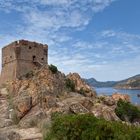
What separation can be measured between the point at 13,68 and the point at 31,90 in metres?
6.60

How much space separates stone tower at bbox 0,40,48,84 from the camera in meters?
56.5

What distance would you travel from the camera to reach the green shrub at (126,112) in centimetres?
5595

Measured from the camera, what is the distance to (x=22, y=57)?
186 ft

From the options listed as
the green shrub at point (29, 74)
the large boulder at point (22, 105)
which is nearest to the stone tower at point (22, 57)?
the green shrub at point (29, 74)

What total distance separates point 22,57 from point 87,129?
2747cm

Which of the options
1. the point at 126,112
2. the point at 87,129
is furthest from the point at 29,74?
the point at 87,129

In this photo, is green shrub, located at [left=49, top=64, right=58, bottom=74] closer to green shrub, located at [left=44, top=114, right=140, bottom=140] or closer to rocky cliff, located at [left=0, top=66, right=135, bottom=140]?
rocky cliff, located at [left=0, top=66, right=135, bottom=140]

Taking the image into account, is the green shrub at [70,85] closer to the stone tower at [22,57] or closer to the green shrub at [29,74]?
the stone tower at [22,57]

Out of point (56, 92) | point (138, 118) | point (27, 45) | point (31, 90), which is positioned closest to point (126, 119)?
point (138, 118)

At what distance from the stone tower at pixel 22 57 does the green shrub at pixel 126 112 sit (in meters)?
15.4

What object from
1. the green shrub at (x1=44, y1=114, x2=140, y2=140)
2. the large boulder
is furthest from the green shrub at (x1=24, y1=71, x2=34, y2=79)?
the green shrub at (x1=44, y1=114, x2=140, y2=140)

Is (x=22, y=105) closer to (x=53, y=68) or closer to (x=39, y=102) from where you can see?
(x=39, y=102)

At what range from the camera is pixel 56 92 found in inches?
2157

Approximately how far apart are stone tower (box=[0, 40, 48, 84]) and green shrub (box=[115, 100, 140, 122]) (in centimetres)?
1535
